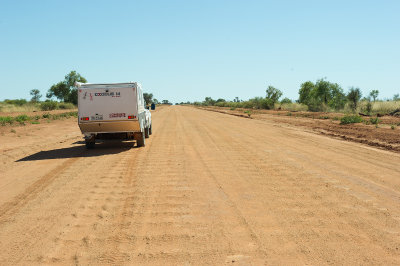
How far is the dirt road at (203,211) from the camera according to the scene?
3.80 meters

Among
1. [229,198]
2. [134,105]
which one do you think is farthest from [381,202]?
[134,105]

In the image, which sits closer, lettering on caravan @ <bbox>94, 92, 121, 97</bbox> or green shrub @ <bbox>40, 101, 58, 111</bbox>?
lettering on caravan @ <bbox>94, 92, 121, 97</bbox>

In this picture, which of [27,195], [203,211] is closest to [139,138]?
[27,195]

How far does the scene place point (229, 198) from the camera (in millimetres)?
5812

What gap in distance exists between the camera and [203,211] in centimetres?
515

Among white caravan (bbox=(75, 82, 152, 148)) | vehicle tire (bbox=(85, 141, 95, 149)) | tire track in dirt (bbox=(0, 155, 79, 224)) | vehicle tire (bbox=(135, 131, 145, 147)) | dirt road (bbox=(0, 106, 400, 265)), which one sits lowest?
tire track in dirt (bbox=(0, 155, 79, 224))

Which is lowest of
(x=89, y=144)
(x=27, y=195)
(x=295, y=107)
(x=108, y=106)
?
(x=27, y=195)

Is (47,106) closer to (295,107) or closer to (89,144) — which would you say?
(295,107)

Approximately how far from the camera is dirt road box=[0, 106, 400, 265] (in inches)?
150

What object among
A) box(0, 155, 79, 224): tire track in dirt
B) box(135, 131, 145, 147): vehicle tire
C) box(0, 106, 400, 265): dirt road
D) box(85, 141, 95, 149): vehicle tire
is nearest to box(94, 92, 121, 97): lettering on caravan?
box(135, 131, 145, 147): vehicle tire

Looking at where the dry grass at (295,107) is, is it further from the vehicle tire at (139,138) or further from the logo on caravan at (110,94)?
the logo on caravan at (110,94)

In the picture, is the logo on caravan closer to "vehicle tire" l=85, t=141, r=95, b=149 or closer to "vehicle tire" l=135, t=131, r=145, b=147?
"vehicle tire" l=135, t=131, r=145, b=147

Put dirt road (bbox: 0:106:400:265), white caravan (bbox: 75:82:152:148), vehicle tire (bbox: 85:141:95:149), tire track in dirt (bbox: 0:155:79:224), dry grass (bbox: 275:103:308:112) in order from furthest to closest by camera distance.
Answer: dry grass (bbox: 275:103:308:112) < vehicle tire (bbox: 85:141:95:149) < white caravan (bbox: 75:82:152:148) < tire track in dirt (bbox: 0:155:79:224) < dirt road (bbox: 0:106:400:265)

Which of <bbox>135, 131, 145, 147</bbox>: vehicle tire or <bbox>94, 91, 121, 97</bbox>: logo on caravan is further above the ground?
<bbox>94, 91, 121, 97</bbox>: logo on caravan
